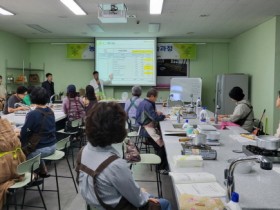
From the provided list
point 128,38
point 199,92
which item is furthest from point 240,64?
point 128,38

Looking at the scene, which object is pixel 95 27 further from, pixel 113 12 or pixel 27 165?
pixel 27 165

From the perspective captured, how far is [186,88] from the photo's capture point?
390 inches

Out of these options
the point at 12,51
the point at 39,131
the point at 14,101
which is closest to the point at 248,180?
the point at 39,131

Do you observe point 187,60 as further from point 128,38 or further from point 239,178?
point 239,178

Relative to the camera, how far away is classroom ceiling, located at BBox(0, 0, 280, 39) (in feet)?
18.8

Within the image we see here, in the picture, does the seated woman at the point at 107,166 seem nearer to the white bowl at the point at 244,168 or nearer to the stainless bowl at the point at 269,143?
the white bowl at the point at 244,168

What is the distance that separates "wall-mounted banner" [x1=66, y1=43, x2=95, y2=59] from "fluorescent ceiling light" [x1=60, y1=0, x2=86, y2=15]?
4.01 m

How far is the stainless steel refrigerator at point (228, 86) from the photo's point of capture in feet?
27.2

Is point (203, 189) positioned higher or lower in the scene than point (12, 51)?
lower

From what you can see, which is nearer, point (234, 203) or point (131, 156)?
point (234, 203)

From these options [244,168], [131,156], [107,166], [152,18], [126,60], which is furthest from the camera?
[126,60]

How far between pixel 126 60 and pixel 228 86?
344cm

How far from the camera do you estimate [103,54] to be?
1021 cm

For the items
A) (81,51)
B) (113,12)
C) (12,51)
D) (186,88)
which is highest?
(113,12)
